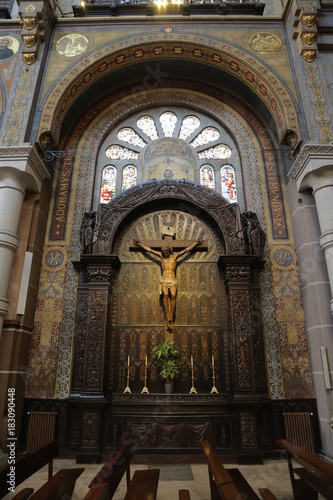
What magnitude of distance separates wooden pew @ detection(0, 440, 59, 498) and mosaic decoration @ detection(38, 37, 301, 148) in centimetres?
727

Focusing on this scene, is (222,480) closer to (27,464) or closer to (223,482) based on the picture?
(223,482)

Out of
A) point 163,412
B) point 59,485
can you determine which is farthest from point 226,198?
point 59,485

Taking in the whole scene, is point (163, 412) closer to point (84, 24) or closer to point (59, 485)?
point (59, 485)

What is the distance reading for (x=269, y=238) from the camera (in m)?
9.31

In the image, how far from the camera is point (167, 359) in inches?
326

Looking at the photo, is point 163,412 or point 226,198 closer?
point 163,412

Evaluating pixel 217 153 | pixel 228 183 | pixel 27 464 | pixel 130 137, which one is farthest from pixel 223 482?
pixel 130 137

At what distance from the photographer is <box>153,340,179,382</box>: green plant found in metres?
8.09

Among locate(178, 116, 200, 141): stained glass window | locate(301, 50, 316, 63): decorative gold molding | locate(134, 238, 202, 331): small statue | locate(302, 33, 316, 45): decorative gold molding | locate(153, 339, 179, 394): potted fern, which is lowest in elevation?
locate(153, 339, 179, 394): potted fern

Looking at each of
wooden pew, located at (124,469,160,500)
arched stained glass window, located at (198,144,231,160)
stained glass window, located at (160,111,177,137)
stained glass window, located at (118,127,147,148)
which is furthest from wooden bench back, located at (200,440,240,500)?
stained glass window, located at (160,111,177,137)

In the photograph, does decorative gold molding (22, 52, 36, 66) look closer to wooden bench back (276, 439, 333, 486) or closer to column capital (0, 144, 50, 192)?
column capital (0, 144, 50, 192)

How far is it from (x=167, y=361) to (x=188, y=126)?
714 centimetres

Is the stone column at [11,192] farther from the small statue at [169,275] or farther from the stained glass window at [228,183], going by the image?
the stained glass window at [228,183]

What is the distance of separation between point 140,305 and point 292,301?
148 inches
